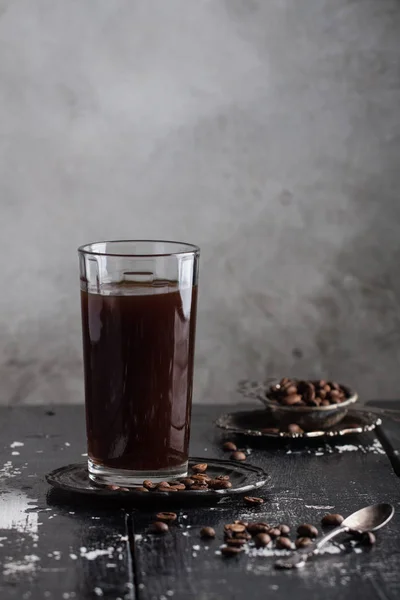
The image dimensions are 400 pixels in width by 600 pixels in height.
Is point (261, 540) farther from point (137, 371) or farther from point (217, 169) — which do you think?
Result: point (217, 169)

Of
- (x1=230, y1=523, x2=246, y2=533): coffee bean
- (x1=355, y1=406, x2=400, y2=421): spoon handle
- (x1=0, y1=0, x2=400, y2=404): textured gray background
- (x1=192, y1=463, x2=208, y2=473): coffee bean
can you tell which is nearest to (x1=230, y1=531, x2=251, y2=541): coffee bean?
(x1=230, y1=523, x2=246, y2=533): coffee bean

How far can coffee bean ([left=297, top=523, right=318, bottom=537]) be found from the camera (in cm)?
101

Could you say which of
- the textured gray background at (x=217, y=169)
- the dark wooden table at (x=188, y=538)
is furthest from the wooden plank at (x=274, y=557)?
the textured gray background at (x=217, y=169)

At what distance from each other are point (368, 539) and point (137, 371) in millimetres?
353

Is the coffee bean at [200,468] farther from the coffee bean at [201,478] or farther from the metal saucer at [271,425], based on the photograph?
the metal saucer at [271,425]

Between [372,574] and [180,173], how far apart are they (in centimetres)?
179

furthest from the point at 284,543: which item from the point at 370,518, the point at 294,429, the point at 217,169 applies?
the point at 217,169

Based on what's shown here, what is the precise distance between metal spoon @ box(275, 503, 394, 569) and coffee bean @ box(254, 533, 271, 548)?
0.04m

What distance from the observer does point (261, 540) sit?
99cm

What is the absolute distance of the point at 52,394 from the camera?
2.66 metres

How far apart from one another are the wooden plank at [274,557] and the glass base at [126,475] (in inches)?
3.1

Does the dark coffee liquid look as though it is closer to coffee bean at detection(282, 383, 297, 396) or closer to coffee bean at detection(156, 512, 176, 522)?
coffee bean at detection(156, 512, 176, 522)

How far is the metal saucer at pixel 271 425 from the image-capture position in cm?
141

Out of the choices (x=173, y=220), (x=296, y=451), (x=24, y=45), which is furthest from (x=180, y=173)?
A: (x=296, y=451)
